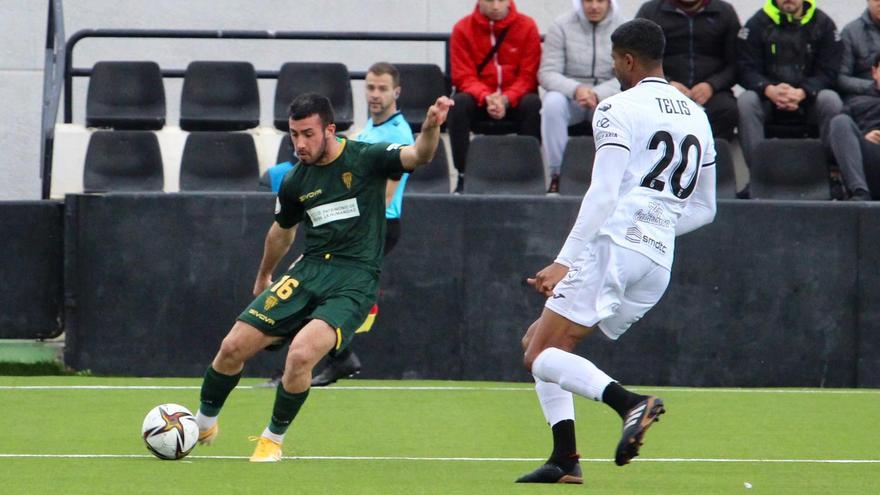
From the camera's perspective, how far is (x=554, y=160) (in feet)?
38.9

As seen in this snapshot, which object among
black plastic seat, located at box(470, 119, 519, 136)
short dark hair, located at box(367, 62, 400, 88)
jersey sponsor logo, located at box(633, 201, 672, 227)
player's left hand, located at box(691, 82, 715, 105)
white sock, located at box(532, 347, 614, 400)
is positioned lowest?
white sock, located at box(532, 347, 614, 400)

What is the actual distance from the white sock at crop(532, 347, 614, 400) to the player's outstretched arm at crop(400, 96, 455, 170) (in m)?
1.24

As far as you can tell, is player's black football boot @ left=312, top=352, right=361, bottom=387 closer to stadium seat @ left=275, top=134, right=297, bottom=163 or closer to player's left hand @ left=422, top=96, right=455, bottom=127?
stadium seat @ left=275, top=134, right=297, bottom=163

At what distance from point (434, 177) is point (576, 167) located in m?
1.15

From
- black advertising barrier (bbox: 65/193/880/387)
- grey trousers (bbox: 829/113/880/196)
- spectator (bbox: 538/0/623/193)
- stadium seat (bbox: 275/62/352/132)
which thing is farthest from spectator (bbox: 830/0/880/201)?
stadium seat (bbox: 275/62/352/132)

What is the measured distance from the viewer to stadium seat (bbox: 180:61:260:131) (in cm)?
1262

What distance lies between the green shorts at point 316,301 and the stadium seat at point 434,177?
4395mm

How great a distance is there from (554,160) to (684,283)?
5.05ft

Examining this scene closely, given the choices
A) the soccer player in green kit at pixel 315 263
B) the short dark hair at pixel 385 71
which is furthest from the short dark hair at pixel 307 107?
the short dark hair at pixel 385 71

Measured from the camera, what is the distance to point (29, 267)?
448 inches

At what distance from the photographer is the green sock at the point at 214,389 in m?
7.15

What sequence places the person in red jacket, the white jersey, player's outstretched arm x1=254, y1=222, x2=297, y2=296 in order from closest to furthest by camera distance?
the white jersey → player's outstretched arm x1=254, y1=222, x2=297, y2=296 → the person in red jacket

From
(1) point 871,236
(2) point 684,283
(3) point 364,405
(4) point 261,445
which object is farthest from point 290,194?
(1) point 871,236

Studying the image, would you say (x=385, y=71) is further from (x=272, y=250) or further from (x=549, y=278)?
(x=549, y=278)
